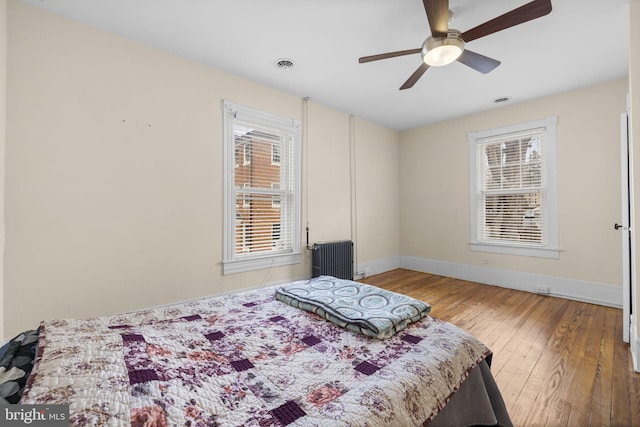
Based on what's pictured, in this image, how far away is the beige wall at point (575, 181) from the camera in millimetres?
3215

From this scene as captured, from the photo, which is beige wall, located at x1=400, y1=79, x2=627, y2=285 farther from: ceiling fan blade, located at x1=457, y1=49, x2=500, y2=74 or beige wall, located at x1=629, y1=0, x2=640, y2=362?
ceiling fan blade, located at x1=457, y1=49, x2=500, y2=74

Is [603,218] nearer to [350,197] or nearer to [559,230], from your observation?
[559,230]

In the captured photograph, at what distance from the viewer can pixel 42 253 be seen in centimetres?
204

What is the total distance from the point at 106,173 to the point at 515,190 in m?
4.91

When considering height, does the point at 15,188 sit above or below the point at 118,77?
below

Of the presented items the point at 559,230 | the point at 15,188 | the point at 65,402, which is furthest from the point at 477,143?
the point at 15,188

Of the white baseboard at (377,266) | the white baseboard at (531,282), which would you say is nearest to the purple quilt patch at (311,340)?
the white baseboard at (377,266)

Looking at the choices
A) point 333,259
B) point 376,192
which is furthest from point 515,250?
point 333,259

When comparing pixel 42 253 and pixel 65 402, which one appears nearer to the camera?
pixel 65 402

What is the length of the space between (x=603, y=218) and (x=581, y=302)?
106 cm

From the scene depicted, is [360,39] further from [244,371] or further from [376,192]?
[376,192]

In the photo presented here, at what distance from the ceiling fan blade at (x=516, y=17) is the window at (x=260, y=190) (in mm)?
2215

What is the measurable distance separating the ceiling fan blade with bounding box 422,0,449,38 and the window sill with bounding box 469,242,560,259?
10.8 ft

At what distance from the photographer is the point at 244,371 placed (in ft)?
3.44
